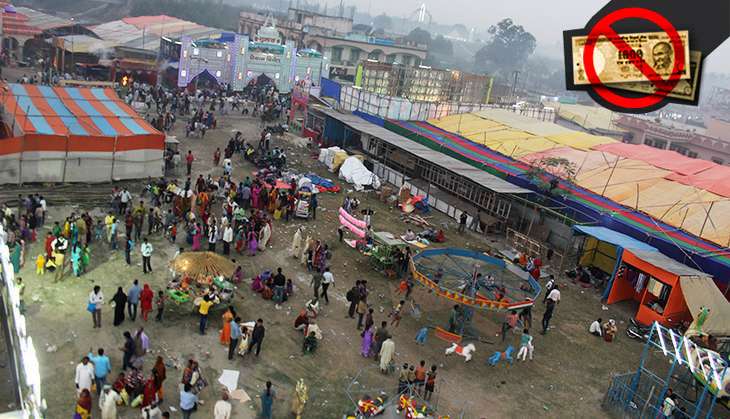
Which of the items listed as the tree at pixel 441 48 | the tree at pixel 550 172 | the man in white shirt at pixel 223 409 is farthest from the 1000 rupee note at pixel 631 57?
the tree at pixel 441 48

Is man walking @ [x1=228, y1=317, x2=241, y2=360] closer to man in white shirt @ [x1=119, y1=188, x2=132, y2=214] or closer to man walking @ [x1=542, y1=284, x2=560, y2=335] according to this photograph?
man walking @ [x1=542, y1=284, x2=560, y2=335]

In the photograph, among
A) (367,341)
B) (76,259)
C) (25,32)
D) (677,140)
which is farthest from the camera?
(677,140)

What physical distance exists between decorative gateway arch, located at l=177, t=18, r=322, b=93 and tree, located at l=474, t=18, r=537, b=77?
Answer: 83.9 m

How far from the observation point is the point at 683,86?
4.79 metres

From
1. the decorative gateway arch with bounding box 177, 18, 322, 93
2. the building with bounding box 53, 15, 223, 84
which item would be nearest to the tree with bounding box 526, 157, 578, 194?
→ the decorative gateway arch with bounding box 177, 18, 322, 93

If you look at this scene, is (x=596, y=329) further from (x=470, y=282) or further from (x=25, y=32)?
(x=25, y=32)

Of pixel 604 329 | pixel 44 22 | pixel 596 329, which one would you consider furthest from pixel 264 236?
pixel 44 22

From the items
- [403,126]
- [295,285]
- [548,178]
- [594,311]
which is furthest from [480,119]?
[295,285]

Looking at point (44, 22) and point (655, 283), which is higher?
point (44, 22)

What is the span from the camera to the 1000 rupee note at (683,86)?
465 cm

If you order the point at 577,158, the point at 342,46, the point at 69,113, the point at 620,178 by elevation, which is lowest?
the point at 69,113

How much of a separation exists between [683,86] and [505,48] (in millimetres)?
128974

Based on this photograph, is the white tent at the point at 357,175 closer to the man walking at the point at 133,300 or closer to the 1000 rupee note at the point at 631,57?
the man walking at the point at 133,300

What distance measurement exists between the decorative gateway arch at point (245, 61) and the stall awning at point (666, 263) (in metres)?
33.0
